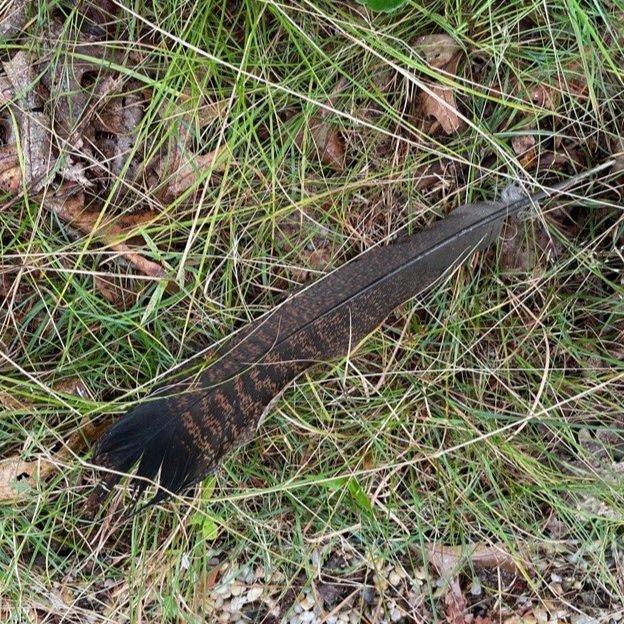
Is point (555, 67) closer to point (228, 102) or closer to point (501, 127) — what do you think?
point (501, 127)

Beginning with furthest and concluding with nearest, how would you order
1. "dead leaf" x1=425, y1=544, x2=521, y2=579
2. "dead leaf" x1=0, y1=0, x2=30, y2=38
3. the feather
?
"dead leaf" x1=425, y1=544, x2=521, y2=579 < "dead leaf" x1=0, y1=0, x2=30, y2=38 < the feather

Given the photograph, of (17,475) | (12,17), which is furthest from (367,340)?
(12,17)

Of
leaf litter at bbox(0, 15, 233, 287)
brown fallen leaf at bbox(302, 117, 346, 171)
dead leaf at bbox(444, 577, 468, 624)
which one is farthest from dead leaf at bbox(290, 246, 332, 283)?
dead leaf at bbox(444, 577, 468, 624)

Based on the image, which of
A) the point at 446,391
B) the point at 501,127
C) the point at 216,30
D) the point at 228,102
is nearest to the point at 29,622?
the point at 446,391

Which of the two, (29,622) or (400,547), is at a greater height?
(29,622)

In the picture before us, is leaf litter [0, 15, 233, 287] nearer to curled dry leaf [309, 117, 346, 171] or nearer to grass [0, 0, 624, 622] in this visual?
grass [0, 0, 624, 622]

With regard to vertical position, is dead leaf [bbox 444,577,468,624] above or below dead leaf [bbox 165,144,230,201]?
below

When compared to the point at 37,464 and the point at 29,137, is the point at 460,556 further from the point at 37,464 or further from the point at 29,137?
the point at 29,137
